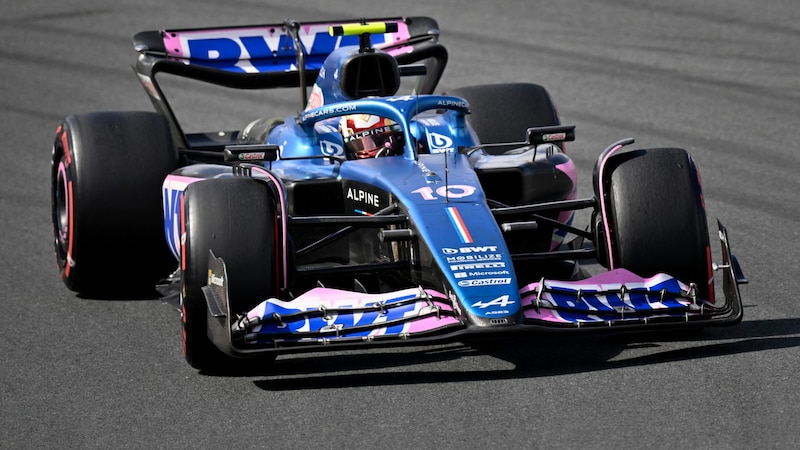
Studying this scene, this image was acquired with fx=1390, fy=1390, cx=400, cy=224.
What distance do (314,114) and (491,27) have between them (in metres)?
9.59

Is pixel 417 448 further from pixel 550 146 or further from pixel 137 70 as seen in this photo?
pixel 137 70

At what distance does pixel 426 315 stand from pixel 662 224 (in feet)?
4.63

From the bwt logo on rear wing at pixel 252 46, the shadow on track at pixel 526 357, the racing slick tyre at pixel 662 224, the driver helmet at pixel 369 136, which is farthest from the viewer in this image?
the bwt logo on rear wing at pixel 252 46

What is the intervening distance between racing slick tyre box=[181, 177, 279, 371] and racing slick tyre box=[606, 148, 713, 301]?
174cm

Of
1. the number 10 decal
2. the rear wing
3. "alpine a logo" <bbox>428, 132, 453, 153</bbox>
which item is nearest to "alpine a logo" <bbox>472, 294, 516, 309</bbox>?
the number 10 decal

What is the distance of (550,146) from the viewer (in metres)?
8.20

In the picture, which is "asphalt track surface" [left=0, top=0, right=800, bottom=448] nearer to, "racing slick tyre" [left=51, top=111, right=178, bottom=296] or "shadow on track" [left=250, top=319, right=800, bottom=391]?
"shadow on track" [left=250, top=319, right=800, bottom=391]

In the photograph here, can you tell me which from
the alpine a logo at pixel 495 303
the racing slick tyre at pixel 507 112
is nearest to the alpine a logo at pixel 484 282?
the alpine a logo at pixel 495 303

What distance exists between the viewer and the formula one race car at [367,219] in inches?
248

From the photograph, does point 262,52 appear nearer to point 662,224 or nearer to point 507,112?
point 507,112

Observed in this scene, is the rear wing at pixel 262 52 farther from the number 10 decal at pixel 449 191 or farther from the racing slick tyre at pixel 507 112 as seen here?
the number 10 decal at pixel 449 191

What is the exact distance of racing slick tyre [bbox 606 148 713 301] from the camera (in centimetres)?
686

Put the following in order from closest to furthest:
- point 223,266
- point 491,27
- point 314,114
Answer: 1. point 223,266
2. point 314,114
3. point 491,27

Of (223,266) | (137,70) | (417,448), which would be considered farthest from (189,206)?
(137,70)
